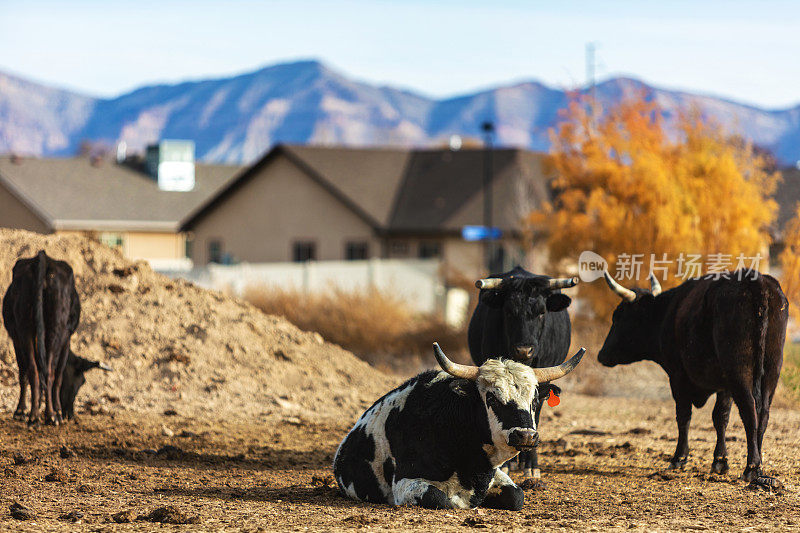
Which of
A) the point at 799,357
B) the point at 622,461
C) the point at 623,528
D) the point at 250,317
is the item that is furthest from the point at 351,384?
the point at 623,528

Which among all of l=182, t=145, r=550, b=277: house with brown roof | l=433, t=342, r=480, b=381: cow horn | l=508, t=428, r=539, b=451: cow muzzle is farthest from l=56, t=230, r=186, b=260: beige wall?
l=508, t=428, r=539, b=451: cow muzzle

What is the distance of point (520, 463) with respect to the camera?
429 inches

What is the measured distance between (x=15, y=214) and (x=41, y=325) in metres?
42.9

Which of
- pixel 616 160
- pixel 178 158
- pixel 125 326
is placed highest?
pixel 178 158

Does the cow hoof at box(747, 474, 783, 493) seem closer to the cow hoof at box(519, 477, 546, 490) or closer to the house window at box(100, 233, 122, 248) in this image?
the cow hoof at box(519, 477, 546, 490)

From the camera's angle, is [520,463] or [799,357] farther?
[799,357]

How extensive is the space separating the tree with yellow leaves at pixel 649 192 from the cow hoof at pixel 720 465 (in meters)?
8.96

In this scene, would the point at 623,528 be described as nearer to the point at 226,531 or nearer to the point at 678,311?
the point at 226,531

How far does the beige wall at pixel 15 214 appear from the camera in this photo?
5269 centimetres

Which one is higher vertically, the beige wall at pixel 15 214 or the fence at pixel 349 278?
the beige wall at pixel 15 214

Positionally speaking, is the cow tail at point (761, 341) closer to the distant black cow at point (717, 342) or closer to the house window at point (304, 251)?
the distant black cow at point (717, 342)

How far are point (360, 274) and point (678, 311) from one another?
A: 23.7m

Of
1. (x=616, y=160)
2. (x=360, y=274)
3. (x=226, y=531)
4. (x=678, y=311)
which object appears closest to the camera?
(x=226, y=531)

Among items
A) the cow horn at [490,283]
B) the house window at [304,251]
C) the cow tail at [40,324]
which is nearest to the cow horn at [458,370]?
the cow horn at [490,283]
